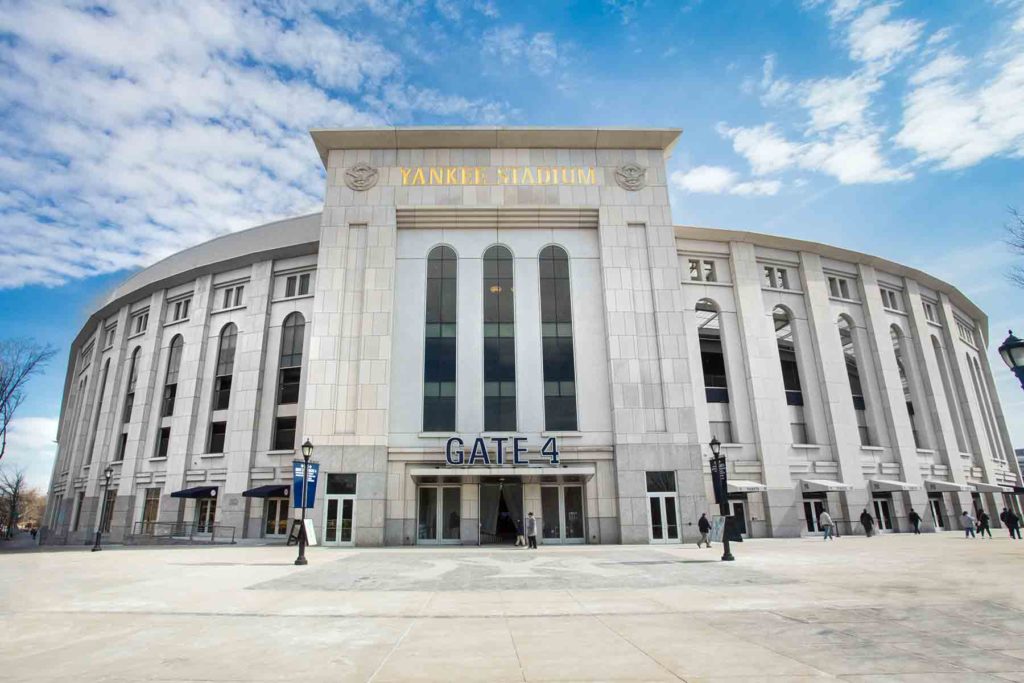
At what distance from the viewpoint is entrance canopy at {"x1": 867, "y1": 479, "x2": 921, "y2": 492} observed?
3550cm

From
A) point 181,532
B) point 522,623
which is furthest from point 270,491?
point 522,623

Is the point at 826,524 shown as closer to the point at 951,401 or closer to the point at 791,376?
the point at 791,376

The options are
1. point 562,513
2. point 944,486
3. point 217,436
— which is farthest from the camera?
point 217,436

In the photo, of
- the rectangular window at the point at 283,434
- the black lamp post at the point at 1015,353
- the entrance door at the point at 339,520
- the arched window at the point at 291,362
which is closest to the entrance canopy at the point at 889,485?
the black lamp post at the point at 1015,353

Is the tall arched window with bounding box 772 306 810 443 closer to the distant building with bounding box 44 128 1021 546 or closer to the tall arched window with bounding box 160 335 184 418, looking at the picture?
the distant building with bounding box 44 128 1021 546

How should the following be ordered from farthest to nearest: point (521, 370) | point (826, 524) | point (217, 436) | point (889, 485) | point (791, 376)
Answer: point (791, 376) → point (217, 436) → point (889, 485) → point (521, 370) → point (826, 524)

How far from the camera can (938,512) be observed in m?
40.6

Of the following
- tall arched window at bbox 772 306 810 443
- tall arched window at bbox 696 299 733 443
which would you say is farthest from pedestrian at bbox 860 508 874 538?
tall arched window at bbox 696 299 733 443

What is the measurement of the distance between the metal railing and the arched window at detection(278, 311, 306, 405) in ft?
30.8

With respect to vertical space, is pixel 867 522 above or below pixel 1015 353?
below

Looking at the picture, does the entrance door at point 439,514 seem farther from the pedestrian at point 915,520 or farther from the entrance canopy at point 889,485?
the pedestrian at point 915,520

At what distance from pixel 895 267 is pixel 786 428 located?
1915 centimetres

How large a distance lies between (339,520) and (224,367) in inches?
768

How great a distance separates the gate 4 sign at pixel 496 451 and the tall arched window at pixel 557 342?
1786 mm
